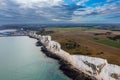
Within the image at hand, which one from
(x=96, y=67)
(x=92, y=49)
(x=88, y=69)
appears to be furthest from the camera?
(x=92, y=49)

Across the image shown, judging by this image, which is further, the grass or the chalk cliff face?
the grass

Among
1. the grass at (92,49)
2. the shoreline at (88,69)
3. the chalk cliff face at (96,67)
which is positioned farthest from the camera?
the grass at (92,49)

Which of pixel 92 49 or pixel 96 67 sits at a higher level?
pixel 96 67

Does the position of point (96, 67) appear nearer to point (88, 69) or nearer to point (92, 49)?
point (88, 69)

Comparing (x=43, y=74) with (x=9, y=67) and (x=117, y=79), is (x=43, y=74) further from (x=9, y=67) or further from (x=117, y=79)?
(x=117, y=79)

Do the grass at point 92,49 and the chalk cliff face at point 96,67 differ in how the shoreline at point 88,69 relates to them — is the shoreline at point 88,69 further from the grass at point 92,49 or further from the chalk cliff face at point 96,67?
the grass at point 92,49

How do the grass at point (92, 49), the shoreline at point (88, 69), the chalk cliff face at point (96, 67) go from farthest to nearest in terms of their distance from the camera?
1. the grass at point (92, 49)
2. the shoreline at point (88, 69)
3. the chalk cliff face at point (96, 67)

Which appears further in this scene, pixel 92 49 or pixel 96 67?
pixel 92 49

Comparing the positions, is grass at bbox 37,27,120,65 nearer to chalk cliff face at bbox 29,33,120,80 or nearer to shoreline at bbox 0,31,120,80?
chalk cliff face at bbox 29,33,120,80

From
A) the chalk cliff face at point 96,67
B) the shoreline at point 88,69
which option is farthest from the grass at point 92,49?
the shoreline at point 88,69

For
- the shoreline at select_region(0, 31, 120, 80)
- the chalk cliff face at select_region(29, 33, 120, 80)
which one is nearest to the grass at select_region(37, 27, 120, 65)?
the chalk cliff face at select_region(29, 33, 120, 80)

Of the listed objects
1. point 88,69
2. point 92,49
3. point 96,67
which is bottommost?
point 88,69

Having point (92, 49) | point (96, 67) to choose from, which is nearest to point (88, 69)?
point (96, 67)
